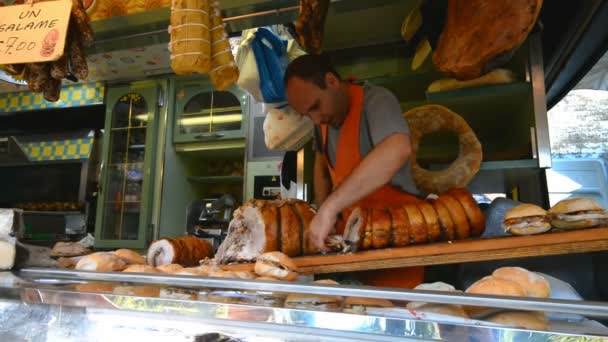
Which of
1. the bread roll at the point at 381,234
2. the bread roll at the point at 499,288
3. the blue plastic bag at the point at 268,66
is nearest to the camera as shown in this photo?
the bread roll at the point at 499,288

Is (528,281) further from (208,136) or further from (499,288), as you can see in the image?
(208,136)

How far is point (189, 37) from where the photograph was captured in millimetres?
1273

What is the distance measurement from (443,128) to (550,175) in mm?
2659

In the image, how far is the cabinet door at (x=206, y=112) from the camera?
4551 mm

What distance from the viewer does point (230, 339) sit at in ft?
1.55

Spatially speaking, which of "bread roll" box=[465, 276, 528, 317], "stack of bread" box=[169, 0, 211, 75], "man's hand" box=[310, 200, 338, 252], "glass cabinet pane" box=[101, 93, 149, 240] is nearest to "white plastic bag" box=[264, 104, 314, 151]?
"stack of bread" box=[169, 0, 211, 75]

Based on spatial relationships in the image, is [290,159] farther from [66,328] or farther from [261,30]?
[66,328]

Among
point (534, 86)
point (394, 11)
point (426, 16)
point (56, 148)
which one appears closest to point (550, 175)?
point (534, 86)

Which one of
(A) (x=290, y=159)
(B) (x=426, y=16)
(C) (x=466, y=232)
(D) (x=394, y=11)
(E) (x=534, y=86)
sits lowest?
(C) (x=466, y=232)

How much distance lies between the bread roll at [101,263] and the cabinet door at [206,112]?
11.7 ft

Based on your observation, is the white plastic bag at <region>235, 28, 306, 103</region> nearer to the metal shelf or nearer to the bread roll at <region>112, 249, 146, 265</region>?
the bread roll at <region>112, 249, 146, 265</region>

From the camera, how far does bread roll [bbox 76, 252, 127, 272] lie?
901 millimetres

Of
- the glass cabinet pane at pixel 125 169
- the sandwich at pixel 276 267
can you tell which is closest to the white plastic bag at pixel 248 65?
the sandwich at pixel 276 267

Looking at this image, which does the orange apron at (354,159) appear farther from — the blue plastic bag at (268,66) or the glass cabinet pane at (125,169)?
the glass cabinet pane at (125,169)
